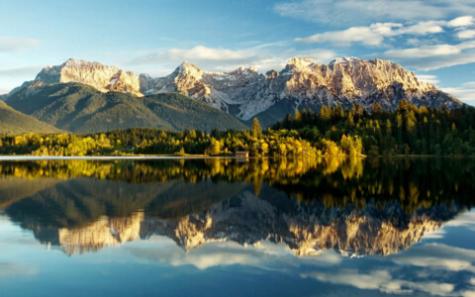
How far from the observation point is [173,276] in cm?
3003

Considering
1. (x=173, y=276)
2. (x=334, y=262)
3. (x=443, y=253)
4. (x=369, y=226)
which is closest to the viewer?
(x=173, y=276)

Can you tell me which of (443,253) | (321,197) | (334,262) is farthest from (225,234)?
(321,197)

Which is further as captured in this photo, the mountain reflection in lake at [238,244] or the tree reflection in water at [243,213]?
the tree reflection in water at [243,213]

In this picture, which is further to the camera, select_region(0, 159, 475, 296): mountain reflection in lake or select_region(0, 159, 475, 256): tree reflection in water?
select_region(0, 159, 475, 256): tree reflection in water

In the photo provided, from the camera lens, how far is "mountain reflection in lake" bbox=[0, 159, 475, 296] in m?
28.3

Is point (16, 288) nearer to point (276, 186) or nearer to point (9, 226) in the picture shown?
point (9, 226)

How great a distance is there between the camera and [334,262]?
33.5 metres

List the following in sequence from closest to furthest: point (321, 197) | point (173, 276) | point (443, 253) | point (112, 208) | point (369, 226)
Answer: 1. point (173, 276)
2. point (443, 253)
3. point (369, 226)
4. point (112, 208)
5. point (321, 197)

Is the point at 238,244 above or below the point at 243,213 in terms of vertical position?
below

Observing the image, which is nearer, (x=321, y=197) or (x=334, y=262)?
(x=334, y=262)

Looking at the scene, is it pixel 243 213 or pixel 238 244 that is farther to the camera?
pixel 243 213

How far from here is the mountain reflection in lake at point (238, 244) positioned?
2830 cm

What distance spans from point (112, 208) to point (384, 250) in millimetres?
33332

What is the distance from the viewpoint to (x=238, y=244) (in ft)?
130
